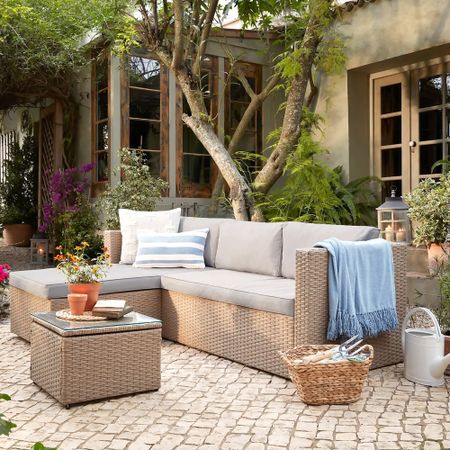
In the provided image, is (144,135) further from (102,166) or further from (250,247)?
(250,247)

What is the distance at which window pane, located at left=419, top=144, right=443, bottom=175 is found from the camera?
21.5 ft

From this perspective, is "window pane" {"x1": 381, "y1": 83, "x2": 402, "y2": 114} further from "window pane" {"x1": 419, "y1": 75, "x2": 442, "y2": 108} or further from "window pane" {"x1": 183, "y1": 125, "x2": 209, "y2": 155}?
"window pane" {"x1": 183, "y1": 125, "x2": 209, "y2": 155}

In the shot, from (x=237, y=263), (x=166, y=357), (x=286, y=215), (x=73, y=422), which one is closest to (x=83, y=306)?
(x=73, y=422)

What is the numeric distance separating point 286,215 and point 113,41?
9.66 feet

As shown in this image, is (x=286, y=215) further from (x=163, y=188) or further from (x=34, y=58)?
(x=34, y=58)

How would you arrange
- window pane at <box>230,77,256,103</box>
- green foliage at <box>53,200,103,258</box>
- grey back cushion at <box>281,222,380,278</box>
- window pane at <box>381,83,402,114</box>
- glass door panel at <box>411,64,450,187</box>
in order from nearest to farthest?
grey back cushion at <box>281,222,380,278</box> → glass door panel at <box>411,64,450,187</box> → window pane at <box>381,83,402,114</box> → green foliage at <box>53,200,103,258</box> → window pane at <box>230,77,256,103</box>

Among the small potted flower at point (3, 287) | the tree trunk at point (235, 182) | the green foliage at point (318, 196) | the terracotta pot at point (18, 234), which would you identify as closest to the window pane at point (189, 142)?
the green foliage at point (318, 196)

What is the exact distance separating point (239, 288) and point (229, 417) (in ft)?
3.34

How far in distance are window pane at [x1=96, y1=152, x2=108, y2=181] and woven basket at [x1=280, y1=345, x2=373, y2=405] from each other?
5267mm

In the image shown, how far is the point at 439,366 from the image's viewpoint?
307cm

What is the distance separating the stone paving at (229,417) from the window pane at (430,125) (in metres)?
3.96

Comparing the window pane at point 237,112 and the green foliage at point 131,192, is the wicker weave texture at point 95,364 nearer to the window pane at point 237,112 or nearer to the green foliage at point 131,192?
the green foliage at point 131,192

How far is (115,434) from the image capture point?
8.06 feet

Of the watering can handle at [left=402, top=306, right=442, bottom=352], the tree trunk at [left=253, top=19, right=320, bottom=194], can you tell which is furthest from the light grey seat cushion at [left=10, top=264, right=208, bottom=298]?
the tree trunk at [left=253, top=19, right=320, bottom=194]
